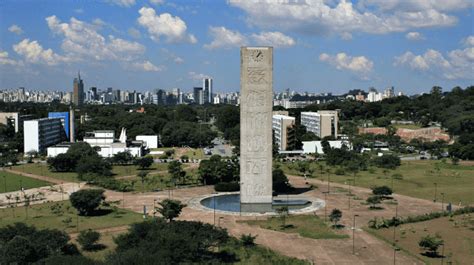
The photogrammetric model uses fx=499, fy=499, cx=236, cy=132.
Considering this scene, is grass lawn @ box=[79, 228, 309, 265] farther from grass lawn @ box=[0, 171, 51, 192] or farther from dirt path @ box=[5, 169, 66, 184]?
dirt path @ box=[5, 169, 66, 184]

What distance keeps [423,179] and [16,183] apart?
3431cm

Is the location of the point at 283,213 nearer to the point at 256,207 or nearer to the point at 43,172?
the point at 256,207

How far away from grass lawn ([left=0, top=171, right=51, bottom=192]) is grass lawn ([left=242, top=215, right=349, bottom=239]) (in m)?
21.2

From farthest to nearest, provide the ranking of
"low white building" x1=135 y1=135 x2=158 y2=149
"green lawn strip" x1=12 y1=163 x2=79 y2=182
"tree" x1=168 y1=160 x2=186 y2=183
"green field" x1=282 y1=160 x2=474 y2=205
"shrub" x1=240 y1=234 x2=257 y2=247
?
"low white building" x1=135 y1=135 x2=158 y2=149 < "green lawn strip" x1=12 y1=163 x2=79 y2=182 < "tree" x1=168 y1=160 x2=186 y2=183 < "green field" x1=282 y1=160 x2=474 y2=205 < "shrub" x1=240 y1=234 x2=257 y2=247

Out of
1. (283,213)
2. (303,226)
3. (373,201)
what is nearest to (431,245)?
(303,226)

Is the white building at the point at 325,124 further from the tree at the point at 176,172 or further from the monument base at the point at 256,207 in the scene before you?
the monument base at the point at 256,207

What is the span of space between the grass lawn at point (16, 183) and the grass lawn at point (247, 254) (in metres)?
18.8

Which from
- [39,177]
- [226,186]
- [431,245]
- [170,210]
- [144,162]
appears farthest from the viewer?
[144,162]

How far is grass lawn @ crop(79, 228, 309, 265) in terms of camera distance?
2050cm

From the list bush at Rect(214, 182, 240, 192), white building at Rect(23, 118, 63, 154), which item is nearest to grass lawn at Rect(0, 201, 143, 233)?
bush at Rect(214, 182, 240, 192)

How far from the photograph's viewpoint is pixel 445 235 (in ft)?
82.2

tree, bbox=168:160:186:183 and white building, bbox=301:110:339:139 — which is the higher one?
white building, bbox=301:110:339:139

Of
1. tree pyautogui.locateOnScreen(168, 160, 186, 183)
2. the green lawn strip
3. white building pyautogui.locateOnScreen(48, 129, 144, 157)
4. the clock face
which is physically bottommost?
the green lawn strip

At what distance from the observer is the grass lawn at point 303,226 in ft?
82.5
